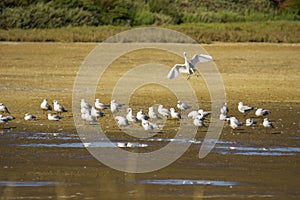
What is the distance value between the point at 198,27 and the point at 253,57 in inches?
330

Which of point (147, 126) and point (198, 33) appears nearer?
point (147, 126)

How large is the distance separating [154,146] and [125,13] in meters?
24.4

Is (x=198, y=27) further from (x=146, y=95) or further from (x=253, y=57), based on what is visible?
(x=146, y=95)

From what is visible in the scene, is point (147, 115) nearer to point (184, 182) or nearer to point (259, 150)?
point (259, 150)

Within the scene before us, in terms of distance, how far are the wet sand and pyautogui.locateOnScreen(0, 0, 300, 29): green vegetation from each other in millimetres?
9774

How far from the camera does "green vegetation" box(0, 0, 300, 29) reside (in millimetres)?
35562

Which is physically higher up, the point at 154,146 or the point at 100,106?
the point at 100,106

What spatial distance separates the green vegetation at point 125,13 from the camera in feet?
117

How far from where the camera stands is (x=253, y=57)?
27.7 metres

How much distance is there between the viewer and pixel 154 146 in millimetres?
14258

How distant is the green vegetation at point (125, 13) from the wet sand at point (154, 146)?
9.77 m

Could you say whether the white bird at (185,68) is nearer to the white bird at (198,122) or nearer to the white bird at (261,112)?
the white bird at (261,112)

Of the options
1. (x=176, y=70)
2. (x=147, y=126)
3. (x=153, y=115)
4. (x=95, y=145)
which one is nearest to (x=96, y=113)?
(x=153, y=115)

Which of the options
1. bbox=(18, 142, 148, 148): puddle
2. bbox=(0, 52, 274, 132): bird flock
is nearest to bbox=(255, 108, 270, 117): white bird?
bbox=(0, 52, 274, 132): bird flock
